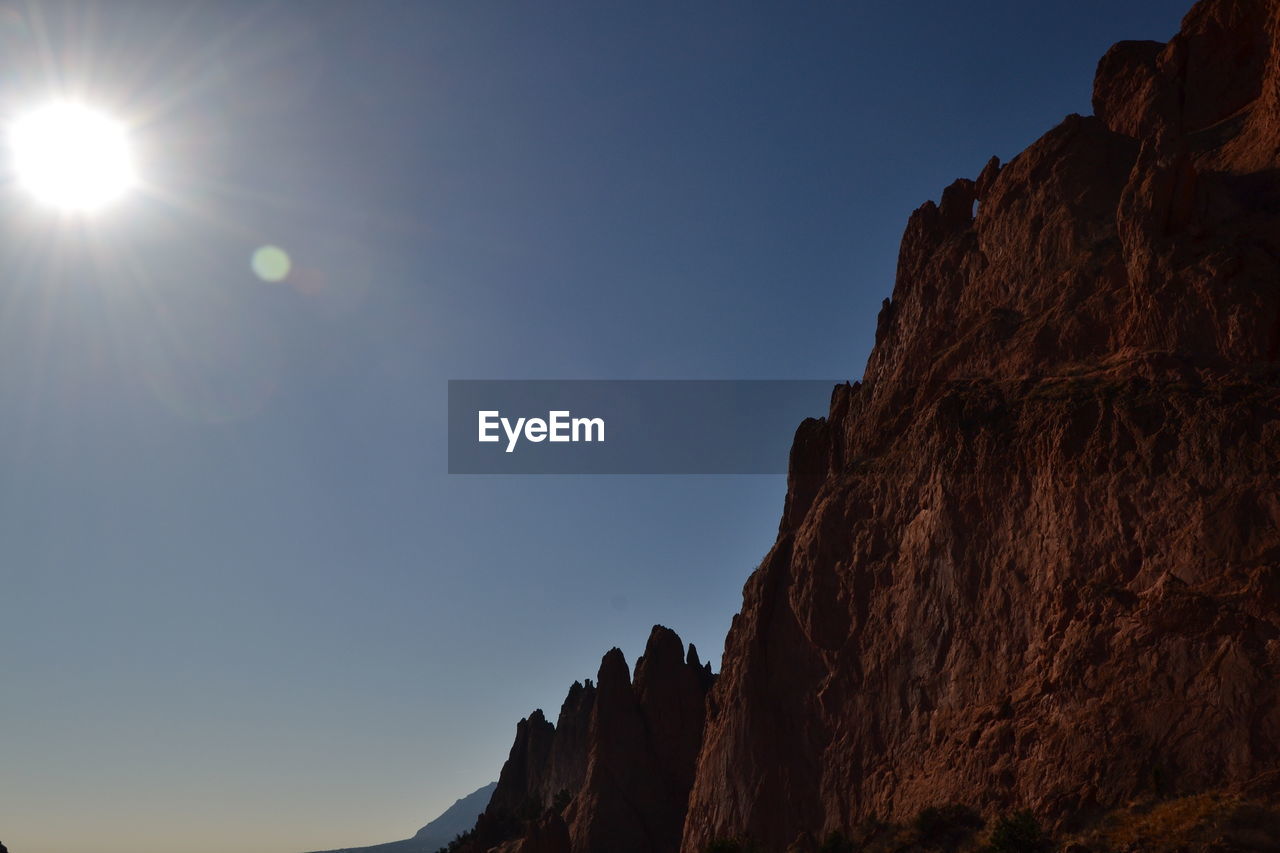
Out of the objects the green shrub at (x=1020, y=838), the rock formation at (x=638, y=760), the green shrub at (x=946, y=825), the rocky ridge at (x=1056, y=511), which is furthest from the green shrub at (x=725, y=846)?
the rock formation at (x=638, y=760)

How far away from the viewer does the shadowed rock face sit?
36.0 meters

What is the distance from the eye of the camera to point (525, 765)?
142125 mm

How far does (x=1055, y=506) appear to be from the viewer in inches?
1697

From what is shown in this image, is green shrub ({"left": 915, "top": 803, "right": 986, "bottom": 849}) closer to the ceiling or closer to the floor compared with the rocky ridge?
closer to the floor

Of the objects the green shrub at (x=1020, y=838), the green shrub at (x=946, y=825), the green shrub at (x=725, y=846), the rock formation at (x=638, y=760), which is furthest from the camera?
the rock formation at (x=638, y=760)

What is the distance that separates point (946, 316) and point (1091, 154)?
40.2 ft

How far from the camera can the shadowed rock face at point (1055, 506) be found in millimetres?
35969

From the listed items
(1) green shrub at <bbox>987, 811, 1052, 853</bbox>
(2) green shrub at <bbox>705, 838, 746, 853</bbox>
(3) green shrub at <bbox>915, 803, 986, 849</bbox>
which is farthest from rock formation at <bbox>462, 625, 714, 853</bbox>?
(1) green shrub at <bbox>987, 811, 1052, 853</bbox>

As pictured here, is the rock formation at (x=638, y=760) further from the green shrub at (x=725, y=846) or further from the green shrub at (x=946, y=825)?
the green shrub at (x=946, y=825)

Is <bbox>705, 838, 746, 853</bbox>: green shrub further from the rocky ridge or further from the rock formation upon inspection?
the rock formation

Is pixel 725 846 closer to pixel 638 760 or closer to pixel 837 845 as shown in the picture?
pixel 837 845

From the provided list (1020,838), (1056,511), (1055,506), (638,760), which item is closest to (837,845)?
(1020,838)

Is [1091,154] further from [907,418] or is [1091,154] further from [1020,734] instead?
[1020,734]

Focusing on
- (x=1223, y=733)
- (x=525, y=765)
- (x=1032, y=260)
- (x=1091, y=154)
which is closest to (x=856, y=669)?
(x=1223, y=733)
